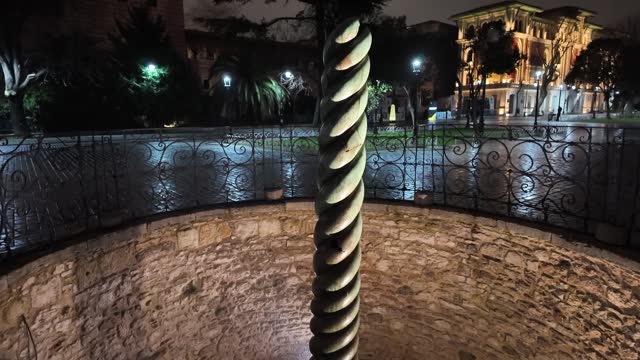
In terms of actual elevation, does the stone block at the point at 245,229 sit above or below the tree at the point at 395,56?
below

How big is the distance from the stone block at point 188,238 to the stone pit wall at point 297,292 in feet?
0.05

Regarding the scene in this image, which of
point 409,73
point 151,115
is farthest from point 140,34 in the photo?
point 409,73

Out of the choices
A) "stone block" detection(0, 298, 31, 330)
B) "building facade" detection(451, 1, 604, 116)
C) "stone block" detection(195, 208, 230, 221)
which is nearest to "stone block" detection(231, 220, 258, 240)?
"stone block" detection(195, 208, 230, 221)

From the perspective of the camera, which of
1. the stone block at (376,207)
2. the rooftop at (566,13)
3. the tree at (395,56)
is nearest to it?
the stone block at (376,207)

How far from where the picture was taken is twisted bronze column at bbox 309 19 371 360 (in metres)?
2.10

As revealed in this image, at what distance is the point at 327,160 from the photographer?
7.11 ft

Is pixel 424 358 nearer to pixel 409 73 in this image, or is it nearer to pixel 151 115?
pixel 409 73

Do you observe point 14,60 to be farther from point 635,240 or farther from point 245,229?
point 635,240

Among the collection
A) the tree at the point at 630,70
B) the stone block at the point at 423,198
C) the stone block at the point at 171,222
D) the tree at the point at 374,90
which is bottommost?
the stone block at the point at 171,222

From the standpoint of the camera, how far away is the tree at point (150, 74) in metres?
28.0

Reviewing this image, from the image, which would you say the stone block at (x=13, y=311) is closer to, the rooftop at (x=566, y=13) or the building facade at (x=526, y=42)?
the building facade at (x=526, y=42)

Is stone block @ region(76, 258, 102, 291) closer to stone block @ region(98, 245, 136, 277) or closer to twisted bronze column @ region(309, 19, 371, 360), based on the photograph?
stone block @ region(98, 245, 136, 277)

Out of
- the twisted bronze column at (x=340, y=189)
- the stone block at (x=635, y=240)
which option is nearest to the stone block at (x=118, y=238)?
the twisted bronze column at (x=340, y=189)

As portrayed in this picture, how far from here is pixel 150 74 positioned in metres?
27.7
